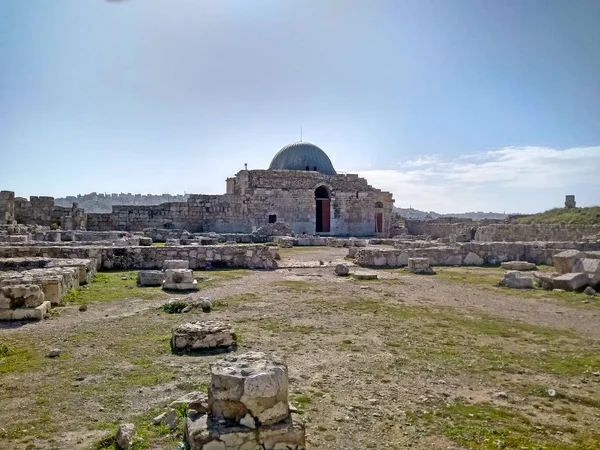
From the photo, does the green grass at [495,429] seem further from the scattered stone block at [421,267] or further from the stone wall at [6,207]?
the stone wall at [6,207]

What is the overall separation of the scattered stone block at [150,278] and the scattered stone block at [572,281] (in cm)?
1022

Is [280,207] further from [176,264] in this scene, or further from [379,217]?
[176,264]

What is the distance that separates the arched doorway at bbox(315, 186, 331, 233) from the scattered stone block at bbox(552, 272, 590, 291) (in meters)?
22.8

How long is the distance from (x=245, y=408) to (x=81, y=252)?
11.6 meters

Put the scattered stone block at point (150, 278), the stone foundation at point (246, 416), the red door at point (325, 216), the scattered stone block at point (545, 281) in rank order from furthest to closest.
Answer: the red door at point (325, 216), the scattered stone block at point (545, 281), the scattered stone block at point (150, 278), the stone foundation at point (246, 416)

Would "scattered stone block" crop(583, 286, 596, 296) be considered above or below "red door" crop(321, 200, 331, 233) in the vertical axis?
below

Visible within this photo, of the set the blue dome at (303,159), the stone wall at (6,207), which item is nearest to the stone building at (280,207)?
the blue dome at (303,159)

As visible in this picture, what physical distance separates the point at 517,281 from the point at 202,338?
9315mm

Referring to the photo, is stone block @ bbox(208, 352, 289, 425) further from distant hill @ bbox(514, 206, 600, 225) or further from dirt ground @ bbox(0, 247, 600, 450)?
distant hill @ bbox(514, 206, 600, 225)

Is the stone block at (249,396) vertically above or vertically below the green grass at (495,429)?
above

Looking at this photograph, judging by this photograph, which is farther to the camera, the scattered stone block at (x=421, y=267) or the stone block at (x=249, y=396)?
the scattered stone block at (x=421, y=267)

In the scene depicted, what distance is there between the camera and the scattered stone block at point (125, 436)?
3.34m

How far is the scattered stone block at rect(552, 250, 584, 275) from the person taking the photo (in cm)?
1213

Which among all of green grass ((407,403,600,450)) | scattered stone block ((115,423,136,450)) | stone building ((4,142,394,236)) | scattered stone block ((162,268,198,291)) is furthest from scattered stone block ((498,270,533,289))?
stone building ((4,142,394,236))
